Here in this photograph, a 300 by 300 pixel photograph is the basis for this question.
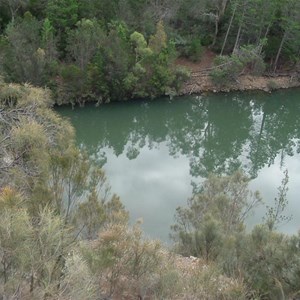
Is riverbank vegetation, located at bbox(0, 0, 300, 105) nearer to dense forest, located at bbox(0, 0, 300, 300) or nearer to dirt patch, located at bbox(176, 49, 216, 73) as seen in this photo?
dirt patch, located at bbox(176, 49, 216, 73)

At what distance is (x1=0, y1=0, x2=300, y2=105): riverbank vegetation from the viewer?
23.2 metres

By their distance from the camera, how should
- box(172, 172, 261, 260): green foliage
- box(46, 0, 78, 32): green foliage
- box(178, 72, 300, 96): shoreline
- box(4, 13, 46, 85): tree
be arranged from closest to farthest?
box(172, 172, 261, 260): green foliage, box(4, 13, 46, 85): tree, box(46, 0, 78, 32): green foliage, box(178, 72, 300, 96): shoreline

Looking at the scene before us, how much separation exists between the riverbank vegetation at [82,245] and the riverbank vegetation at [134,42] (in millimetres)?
13550

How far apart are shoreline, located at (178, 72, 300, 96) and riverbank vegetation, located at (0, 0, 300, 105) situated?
1.37 ft

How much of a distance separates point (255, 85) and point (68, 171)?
21251 millimetres

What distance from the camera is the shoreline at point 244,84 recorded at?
88.0 feet

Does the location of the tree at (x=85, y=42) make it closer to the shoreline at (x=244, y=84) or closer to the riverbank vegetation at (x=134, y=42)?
the riverbank vegetation at (x=134, y=42)

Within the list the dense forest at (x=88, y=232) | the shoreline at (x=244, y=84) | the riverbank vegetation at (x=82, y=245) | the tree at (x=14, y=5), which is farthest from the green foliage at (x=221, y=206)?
the tree at (x=14, y=5)

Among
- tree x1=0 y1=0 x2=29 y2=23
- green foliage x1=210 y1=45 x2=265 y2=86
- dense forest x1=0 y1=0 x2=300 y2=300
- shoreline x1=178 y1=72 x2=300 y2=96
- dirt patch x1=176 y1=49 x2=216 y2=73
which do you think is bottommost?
shoreline x1=178 y1=72 x2=300 y2=96

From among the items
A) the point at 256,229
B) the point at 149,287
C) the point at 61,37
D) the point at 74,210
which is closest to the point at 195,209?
the point at 256,229

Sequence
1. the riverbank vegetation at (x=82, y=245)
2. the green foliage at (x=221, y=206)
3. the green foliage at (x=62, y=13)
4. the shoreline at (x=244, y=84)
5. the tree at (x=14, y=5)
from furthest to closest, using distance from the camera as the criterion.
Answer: the shoreline at (x=244, y=84) → the tree at (x=14, y=5) → the green foliage at (x=62, y=13) → the green foliage at (x=221, y=206) → the riverbank vegetation at (x=82, y=245)

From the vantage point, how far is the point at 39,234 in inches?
201

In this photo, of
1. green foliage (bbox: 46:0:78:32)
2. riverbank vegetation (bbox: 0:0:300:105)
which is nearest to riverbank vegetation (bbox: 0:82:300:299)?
riverbank vegetation (bbox: 0:0:300:105)

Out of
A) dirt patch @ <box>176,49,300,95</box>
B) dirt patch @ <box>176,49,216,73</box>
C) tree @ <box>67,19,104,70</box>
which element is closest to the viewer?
tree @ <box>67,19,104,70</box>
